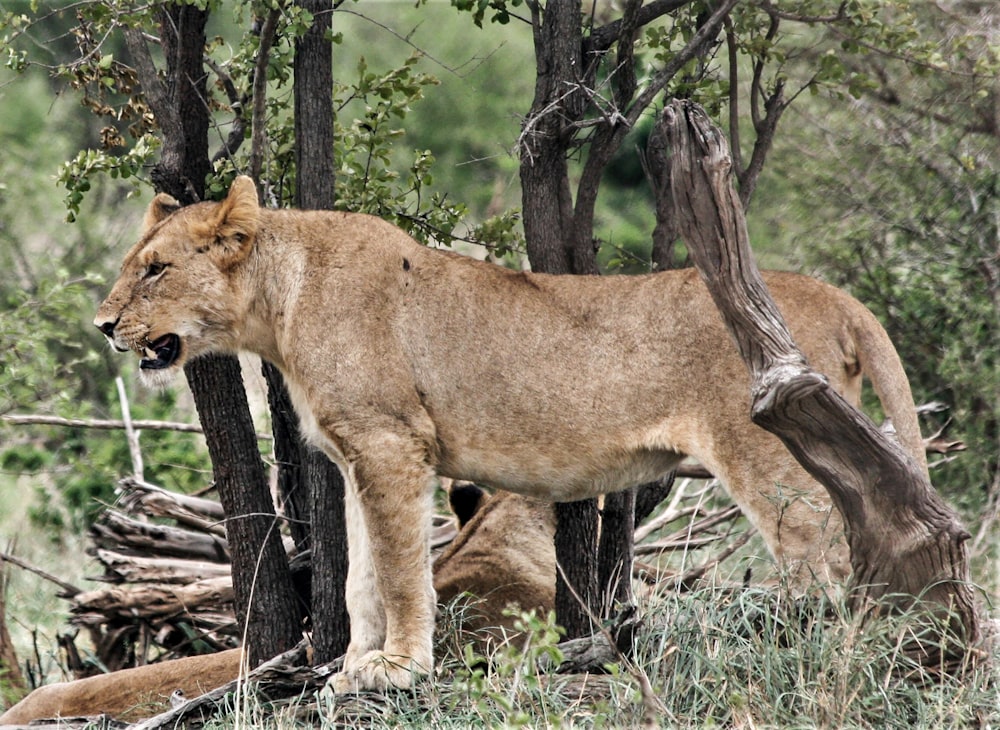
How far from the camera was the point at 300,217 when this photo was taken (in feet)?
18.5

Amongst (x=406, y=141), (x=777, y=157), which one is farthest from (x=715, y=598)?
(x=406, y=141)

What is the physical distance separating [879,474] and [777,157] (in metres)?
9.06

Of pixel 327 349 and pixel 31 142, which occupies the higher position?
pixel 31 142

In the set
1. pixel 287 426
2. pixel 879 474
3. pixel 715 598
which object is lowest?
pixel 715 598

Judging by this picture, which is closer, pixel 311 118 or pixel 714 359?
pixel 714 359

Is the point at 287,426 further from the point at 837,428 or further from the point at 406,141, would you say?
the point at 406,141

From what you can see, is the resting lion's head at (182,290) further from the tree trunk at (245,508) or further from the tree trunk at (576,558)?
the tree trunk at (576,558)

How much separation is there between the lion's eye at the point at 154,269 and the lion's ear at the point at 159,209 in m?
0.40

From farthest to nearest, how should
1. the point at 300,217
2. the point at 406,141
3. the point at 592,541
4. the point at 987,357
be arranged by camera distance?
the point at 406,141 → the point at 987,357 → the point at 592,541 → the point at 300,217

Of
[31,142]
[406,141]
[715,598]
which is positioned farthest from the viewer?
[406,141]

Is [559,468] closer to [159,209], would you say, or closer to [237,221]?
[237,221]

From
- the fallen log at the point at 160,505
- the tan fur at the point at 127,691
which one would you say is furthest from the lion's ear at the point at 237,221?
the fallen log at the point at 160,505

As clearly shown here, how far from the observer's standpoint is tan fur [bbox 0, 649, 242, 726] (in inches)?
235

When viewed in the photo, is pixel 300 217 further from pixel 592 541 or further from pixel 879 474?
pixel 879 474
